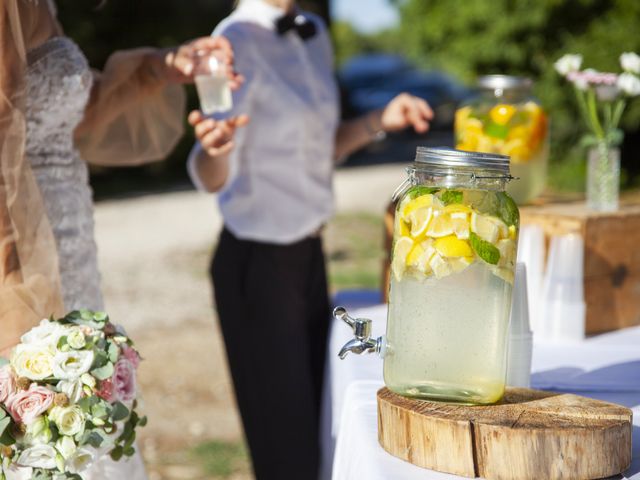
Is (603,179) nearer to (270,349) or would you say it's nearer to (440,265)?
(270,349)

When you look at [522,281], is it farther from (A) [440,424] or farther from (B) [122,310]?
(B) [122,310]

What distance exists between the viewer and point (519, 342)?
173cm

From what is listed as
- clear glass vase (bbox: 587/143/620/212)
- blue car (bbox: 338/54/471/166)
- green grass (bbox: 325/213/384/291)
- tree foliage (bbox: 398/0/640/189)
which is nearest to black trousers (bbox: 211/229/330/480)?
clear glass vase (bbox: 587/143/620/212)

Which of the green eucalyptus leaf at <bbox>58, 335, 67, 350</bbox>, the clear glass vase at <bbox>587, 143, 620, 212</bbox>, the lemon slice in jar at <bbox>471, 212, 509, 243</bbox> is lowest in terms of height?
the green eucalyptus leaf at <bbox>58, 335, 67, 350</bbox>

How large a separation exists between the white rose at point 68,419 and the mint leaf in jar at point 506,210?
753 millimetres

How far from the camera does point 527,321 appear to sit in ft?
5.80

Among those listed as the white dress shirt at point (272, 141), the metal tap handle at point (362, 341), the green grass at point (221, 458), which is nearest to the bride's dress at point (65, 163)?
the white dress shirt at point (272, 141)

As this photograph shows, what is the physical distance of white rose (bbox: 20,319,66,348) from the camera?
156 centimetres

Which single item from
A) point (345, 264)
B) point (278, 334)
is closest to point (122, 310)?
point (345, 264)

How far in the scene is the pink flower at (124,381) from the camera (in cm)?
164

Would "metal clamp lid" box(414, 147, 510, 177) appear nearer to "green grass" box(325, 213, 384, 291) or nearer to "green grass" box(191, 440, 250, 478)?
"green grass" box(191, 440, 250, 478)

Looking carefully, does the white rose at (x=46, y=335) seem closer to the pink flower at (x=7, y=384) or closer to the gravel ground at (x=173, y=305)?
the pink flower at (x=7, y=384)

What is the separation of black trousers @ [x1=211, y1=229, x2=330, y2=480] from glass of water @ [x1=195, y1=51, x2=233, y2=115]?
69 centimetres

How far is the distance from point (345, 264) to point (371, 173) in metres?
5.30
